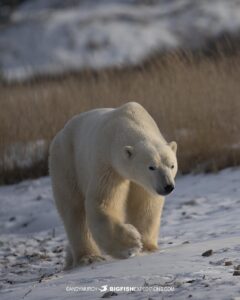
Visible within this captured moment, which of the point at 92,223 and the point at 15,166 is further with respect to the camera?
the point at 15,166

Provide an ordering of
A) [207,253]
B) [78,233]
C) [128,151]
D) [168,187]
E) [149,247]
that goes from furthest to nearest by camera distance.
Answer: [78,233] → [149,247] → [128,151] → [168,187] → [207,253]

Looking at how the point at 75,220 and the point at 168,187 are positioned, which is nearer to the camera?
the point at 168,187

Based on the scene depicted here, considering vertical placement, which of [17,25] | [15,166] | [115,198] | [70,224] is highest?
[115,198]

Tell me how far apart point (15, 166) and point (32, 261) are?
3920mm

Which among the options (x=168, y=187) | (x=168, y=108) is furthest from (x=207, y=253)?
(x=168, y=108)

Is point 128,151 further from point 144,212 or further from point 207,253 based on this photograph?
point 207,253

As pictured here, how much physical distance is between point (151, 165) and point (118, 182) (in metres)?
0.44

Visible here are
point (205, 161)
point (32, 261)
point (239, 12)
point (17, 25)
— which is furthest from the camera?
point (17, 25)

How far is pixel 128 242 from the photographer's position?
627 centimetres

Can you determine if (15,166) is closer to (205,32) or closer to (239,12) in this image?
(205,32)

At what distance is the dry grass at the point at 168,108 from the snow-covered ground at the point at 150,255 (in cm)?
48

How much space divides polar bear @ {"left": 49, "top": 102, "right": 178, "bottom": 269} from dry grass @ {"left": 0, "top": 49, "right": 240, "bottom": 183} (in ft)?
12.5

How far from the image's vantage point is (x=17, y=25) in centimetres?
3134

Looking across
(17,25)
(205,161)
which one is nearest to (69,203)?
(205,161)
